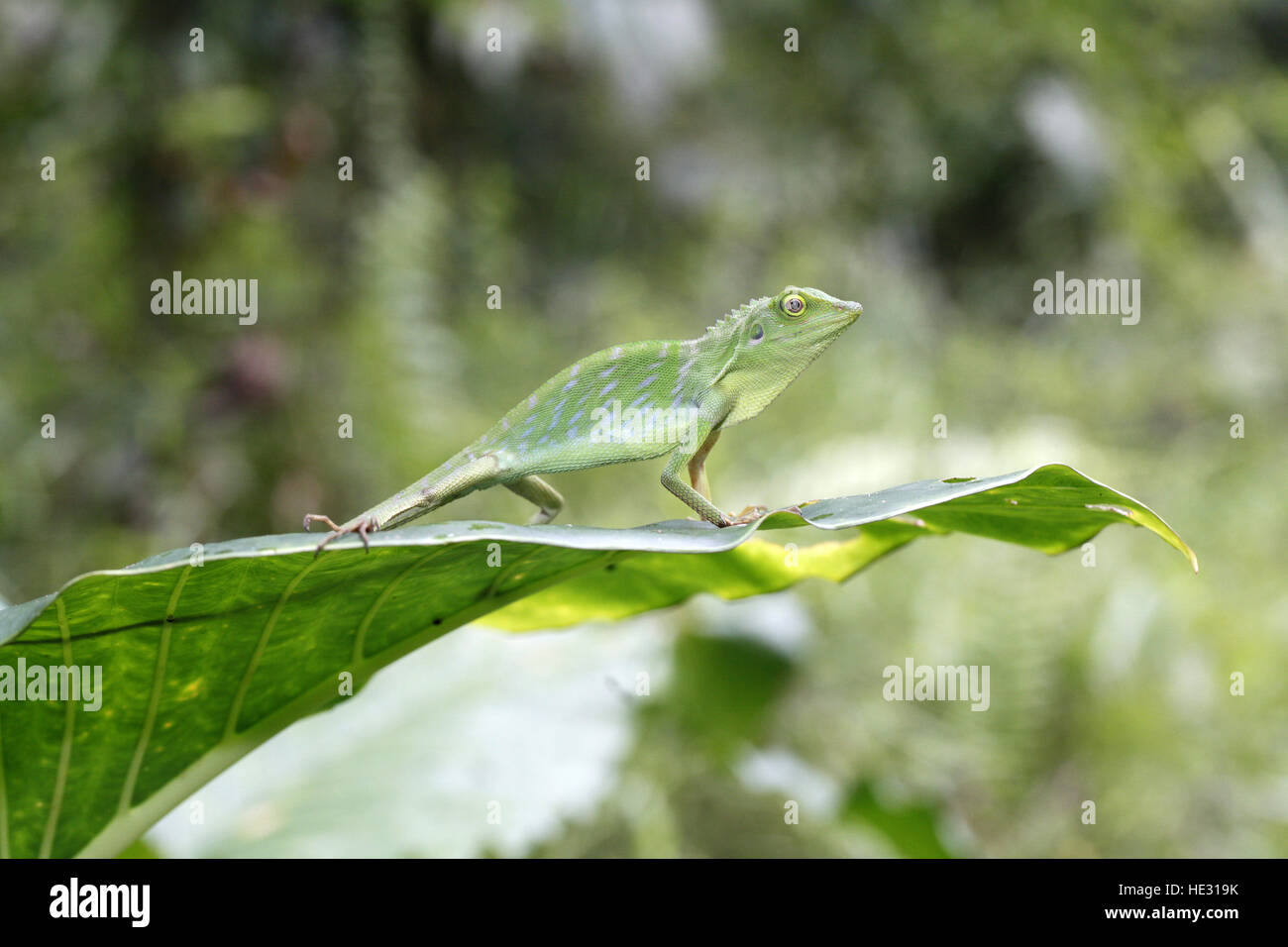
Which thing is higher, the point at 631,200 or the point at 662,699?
the point at 631,200

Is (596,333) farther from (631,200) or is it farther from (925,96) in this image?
(925,96)

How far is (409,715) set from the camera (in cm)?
258

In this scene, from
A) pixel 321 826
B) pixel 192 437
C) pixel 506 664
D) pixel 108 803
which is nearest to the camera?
pixel 108 803

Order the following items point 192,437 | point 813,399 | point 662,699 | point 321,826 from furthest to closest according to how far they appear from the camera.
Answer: point 813,399
point 192,437
point 662,699
point 321,826

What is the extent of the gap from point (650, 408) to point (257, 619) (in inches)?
33.8

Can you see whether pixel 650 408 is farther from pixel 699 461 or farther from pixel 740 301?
pixel 740 301

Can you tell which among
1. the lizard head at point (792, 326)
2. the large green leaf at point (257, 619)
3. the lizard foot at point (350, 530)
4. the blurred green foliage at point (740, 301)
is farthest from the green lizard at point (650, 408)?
the blurred green foliage at point (740, 301)

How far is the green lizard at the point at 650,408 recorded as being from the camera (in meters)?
1.81

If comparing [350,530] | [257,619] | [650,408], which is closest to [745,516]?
[650,408]

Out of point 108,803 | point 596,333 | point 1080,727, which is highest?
point 596,333

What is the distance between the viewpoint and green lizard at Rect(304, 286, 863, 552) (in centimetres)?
181

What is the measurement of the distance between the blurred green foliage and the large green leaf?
993 mm

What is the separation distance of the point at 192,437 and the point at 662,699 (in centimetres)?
294

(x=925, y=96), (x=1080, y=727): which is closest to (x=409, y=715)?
(x=1080, y=727)
